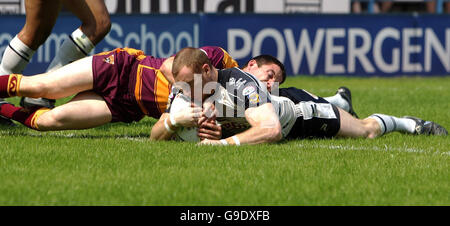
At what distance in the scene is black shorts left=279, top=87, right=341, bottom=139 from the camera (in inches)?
244

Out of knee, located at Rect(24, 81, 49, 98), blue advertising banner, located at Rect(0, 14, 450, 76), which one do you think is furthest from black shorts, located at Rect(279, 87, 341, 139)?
blue advertising banner, located at Rect(0, 14, 450, 76)

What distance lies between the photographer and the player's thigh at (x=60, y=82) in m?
5.91

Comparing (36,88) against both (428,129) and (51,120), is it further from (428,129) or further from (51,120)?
(428,129)

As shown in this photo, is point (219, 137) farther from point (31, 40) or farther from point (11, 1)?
point (11, 1)

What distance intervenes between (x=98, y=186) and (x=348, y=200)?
1.33m

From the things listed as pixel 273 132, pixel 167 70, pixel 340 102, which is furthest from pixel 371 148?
pixel 340 102

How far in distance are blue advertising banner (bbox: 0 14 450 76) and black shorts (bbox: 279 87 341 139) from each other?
25.3ft

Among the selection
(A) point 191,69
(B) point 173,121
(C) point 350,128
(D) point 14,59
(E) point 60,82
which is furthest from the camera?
(D) point 14,59

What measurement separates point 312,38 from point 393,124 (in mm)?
8171

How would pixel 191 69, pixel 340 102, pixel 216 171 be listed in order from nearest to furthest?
pixel 216 171, pixel 191 69, pixel 340 102

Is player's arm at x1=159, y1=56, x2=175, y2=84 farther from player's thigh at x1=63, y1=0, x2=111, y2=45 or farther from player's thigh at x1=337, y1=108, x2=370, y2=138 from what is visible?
player's thigh at x1=337, y1=108, x2=370, y2=138

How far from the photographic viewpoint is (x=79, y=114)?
5926 mm

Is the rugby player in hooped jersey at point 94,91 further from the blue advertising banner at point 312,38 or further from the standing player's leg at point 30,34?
the blue advertising banner at point 312,38
